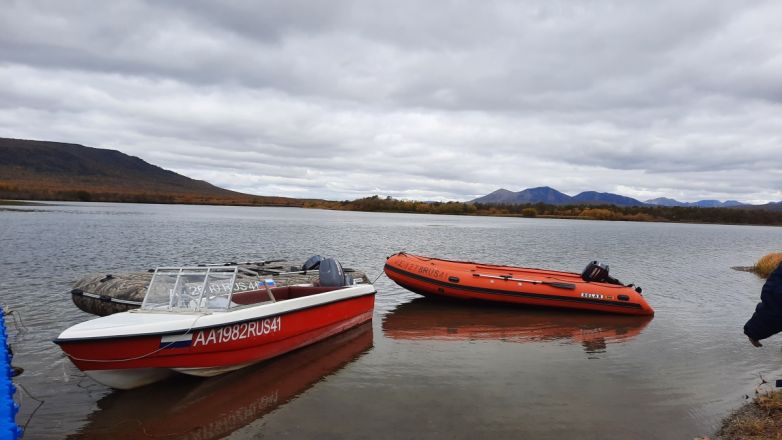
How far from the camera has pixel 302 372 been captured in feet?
28.4

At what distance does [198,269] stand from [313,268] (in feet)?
19.1

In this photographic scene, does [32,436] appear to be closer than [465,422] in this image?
Yes

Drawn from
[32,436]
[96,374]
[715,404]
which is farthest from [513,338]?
[32,436]

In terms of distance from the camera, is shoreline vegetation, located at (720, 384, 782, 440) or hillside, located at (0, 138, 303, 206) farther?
hillside, located at (0, 138, 303, 206)

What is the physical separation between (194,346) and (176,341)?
31 centimetres

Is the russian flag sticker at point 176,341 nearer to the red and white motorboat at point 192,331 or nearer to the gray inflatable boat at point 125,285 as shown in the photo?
the red and white motorboat at point 192,331

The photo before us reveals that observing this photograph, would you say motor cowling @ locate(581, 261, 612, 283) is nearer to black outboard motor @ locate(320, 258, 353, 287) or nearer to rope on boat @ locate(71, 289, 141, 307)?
black outboard motor @ locate(320, 258, 353, 287)

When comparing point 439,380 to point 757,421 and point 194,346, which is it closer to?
point 194,346

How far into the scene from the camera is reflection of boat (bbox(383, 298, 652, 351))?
11.7 metres

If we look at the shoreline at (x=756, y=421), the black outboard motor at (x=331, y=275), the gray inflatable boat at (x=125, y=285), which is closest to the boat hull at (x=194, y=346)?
the gray inflatable boat at (x=125, y=285)

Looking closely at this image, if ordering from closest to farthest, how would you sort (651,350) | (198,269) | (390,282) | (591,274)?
(198,269) → (651,350) → (591,274) → (390,282)

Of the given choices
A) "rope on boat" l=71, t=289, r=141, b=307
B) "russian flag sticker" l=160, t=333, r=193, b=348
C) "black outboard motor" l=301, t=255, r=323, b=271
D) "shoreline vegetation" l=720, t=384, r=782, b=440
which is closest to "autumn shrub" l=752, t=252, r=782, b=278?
"shoreline vegetation" l=720, t=384, r=782, b=440

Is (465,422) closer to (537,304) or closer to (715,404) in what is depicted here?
(715,404)

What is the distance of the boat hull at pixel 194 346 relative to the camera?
6.87 m
